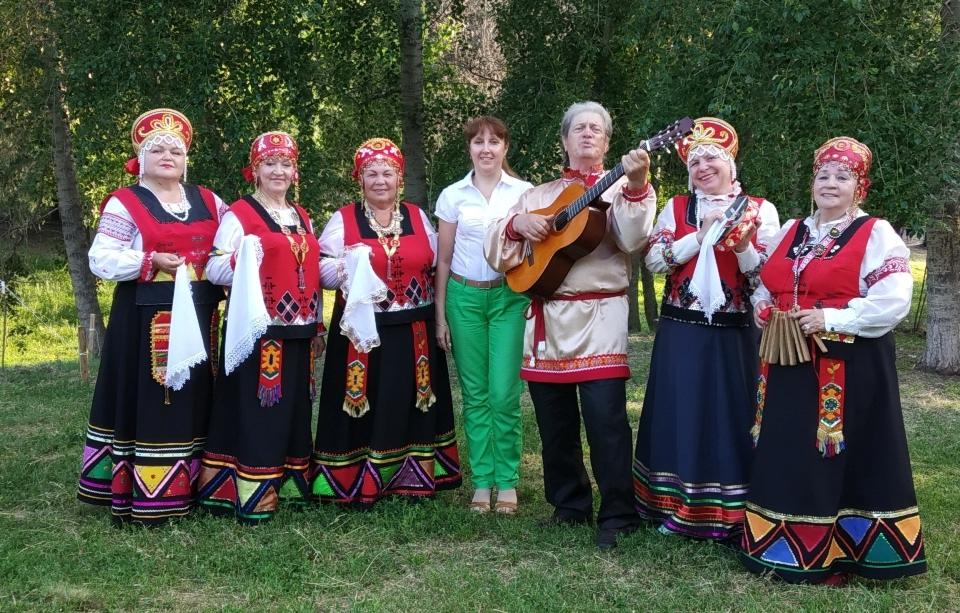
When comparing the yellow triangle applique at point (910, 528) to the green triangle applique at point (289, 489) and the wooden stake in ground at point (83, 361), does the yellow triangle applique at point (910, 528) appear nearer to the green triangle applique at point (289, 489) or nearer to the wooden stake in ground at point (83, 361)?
the green triangle applique at point (289, 489)

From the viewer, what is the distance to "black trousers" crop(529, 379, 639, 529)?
439 centimetres

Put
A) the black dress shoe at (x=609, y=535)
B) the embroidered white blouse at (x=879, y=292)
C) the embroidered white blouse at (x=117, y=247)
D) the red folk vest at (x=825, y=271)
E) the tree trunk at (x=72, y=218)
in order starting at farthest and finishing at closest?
the tree trunk at (x=72, y=218), the embroidered white blouse at (x=117, y=247), the black dress shoe at (x=609, y=535), the red folk vest at (x=825, y=271), the embroidered white blouse at (x=879, y=292)

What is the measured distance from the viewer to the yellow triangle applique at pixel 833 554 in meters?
3.88

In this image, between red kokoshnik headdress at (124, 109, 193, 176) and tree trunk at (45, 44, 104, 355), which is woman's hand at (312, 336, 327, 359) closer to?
red kokoshnik headdress at (124, 109, 193, 176)

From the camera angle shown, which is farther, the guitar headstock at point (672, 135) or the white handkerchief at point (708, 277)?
the white handkerchief at point (708, 277)

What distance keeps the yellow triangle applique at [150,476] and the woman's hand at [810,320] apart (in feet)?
10.1

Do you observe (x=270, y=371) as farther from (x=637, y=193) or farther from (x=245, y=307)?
(x=637, y=193)

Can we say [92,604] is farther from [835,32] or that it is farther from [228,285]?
[835,32]

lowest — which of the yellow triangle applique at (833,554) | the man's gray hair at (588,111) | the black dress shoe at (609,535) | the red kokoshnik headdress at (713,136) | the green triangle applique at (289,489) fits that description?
the black dress shoe at (609,535)

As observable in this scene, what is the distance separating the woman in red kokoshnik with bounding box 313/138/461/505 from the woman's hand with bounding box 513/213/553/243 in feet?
2.18

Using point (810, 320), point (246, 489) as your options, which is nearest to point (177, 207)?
point (246, 489)

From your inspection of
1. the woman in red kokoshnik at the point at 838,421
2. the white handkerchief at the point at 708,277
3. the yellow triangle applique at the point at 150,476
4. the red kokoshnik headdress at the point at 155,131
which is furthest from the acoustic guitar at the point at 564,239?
the yellow triangle applique at the point at 150,476

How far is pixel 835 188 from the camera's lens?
386cm

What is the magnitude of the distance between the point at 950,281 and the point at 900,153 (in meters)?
3.05
